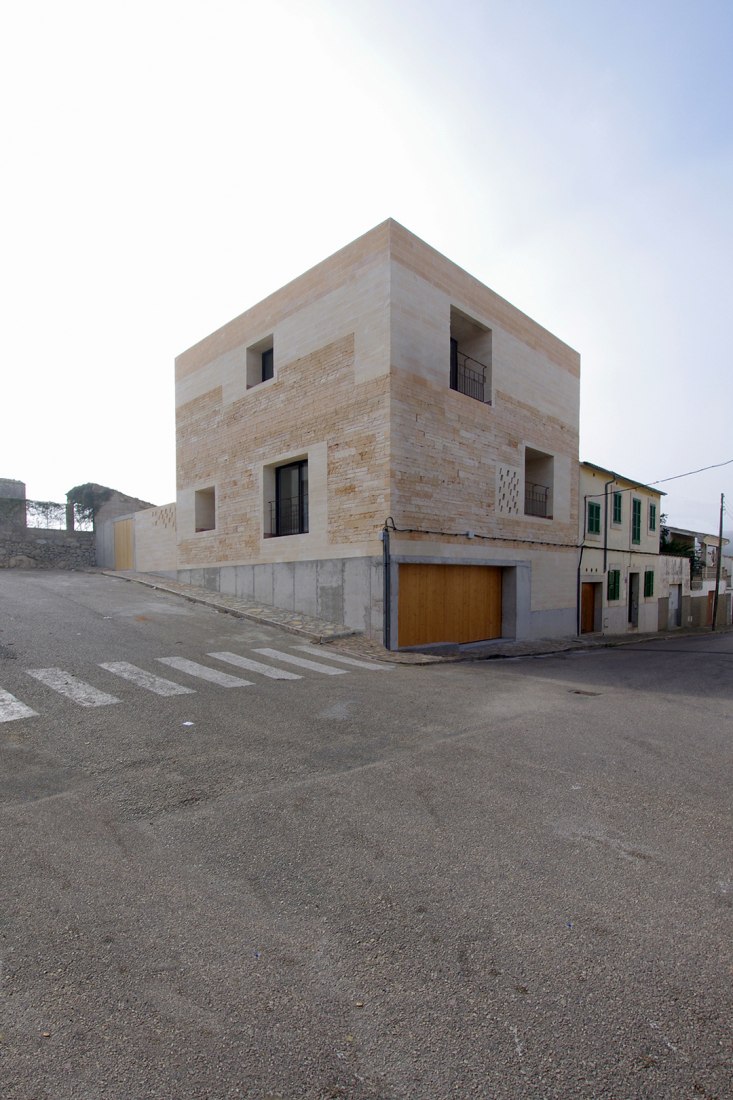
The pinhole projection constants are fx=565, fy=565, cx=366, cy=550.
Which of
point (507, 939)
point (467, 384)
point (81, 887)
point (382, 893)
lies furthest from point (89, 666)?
point (467, 384)

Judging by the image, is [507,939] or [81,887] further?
[81,887]

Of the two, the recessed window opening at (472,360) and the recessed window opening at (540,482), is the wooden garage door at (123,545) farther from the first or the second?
the recessed window opening at (540,482)

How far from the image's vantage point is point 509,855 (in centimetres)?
354

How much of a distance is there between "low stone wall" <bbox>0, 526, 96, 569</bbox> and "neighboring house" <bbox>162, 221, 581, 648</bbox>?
10.8 metres

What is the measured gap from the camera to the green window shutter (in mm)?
22609

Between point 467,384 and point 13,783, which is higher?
point 467,384

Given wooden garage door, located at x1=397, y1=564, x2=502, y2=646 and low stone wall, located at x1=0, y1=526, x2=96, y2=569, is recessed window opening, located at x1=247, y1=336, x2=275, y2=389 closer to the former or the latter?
wooden garage door, located at x1=397, y1=564, x2=502, y2=646

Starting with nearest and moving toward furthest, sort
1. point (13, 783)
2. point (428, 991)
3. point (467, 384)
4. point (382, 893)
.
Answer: point (428, 991) → point (382, 893) → point (13, 783) → point (467, 384)

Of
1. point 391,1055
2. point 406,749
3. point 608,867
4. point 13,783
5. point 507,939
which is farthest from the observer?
point 406,749

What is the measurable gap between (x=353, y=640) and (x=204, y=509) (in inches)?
388

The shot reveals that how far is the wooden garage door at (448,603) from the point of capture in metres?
14.0

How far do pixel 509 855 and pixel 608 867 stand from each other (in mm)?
578

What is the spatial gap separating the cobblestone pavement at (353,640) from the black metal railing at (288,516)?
7.41ft

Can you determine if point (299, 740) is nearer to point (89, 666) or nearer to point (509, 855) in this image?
point (509, 855)
